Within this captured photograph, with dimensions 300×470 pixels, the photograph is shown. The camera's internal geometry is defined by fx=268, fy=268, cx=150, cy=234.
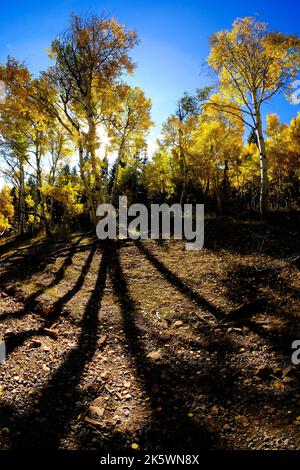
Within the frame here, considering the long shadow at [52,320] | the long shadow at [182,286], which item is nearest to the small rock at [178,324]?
the long shadow at [182,286]

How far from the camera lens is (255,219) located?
471 inches

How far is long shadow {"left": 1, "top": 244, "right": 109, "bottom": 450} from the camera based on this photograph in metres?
3.29

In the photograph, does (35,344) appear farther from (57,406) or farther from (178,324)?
(178,324)

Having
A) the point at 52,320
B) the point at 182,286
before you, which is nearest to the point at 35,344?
the point at 52,320

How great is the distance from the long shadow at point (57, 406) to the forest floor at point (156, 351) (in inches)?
0.6

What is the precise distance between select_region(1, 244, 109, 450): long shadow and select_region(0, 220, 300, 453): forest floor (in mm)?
16

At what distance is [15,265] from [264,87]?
42.6 feet

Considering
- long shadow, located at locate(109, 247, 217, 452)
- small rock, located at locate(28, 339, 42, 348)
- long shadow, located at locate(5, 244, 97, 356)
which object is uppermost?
long shadow, located at locate(5, 244, 97, 356)

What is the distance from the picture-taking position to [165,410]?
153 inches

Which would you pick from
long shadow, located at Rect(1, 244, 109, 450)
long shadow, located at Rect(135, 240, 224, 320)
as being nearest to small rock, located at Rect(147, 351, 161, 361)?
long shadow, located at Rect(1, 244, 109, 450)

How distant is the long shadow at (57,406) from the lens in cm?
329

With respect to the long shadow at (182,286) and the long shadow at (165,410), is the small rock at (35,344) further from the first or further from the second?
the long shadow at (182,286)

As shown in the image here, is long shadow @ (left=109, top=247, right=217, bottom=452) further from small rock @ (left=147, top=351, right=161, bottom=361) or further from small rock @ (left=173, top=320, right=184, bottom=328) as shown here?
small rock @ (left=173, top=320, right=184, bottom=328)
